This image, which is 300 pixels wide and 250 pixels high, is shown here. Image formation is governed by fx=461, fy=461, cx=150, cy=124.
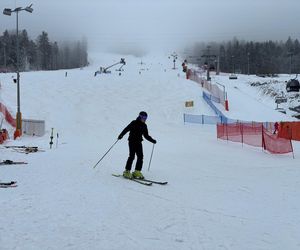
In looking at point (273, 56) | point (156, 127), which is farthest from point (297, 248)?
point (273, 56)

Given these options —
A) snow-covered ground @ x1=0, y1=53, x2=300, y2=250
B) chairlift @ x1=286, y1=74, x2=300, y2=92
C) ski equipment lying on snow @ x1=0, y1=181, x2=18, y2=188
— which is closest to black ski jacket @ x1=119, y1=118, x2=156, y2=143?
snow-covered ground @ x1=0, y1=53, x2=300, y2=250

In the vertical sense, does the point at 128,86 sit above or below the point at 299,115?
above

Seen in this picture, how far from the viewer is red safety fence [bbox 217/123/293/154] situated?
18188 mm

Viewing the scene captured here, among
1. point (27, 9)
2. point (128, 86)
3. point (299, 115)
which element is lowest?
point (299, 115)

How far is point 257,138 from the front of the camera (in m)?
21.8

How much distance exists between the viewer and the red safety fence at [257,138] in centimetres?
1819

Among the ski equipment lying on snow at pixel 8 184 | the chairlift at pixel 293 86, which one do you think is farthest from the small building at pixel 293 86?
the ski equipment lying on snow at pixel 8 184

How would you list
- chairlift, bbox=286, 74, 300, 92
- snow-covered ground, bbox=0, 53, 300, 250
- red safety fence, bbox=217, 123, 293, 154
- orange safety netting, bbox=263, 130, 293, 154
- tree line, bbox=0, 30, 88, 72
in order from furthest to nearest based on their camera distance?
tree line, bbox=0, 30, 88, 72 → chairlift, bbox=286, 74, 300, 92 → red safety fence, bbox=217, 123, 293, 154 → orange safety netting, bbox=263, 130, 293, 154 → snow-covered ground, bbox=0, 53, 300, 250

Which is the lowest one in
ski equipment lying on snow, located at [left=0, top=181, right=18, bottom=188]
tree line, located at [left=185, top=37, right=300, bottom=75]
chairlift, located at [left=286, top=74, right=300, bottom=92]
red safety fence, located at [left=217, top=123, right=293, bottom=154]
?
red safety fence, located at [left=217, top=123, right=293, bottom=154]

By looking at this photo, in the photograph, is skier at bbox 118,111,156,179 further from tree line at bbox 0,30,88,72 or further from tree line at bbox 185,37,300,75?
tree line at bbox 185,37,300,75

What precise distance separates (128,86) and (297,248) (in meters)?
52.5

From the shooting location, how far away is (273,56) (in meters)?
188

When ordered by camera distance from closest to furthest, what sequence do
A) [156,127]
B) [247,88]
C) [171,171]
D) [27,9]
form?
[171,171]
[27,9]
[156,127]
[247,88]

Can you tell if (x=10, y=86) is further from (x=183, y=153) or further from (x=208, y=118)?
(x=183, y=153)
